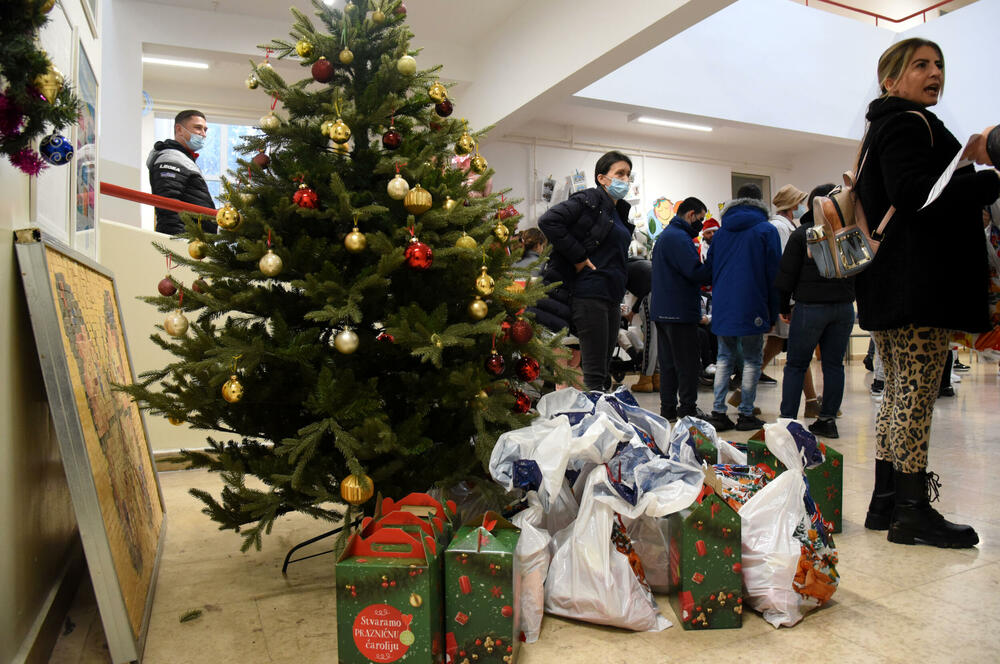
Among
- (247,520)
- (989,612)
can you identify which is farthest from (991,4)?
(247,520)

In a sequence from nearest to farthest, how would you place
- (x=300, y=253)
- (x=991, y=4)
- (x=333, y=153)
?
1. (x=300, y=253)
2. (x=333, y=153)
3. (x=991, y=4)

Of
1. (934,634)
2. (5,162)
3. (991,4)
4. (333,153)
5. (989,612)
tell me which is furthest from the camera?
(991,4)

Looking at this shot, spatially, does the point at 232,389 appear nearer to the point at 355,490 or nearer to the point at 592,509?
the point at 355,490

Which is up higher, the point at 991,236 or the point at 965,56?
the point at 965,56

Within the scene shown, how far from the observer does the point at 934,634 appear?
1.55 m

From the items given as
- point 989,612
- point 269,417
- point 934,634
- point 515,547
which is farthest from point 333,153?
point 989,612

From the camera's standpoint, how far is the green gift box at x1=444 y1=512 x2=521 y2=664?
141 cm

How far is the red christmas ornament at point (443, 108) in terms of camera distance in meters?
2.05

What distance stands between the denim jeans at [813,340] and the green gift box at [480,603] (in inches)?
105

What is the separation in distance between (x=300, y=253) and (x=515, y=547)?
94cm

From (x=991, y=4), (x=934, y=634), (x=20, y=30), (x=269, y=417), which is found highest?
(x=991, y=4)

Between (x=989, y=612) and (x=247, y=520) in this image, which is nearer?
(x=989, y=612)

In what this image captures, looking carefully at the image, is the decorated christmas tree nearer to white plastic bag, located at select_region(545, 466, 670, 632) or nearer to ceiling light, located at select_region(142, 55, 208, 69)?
white plastic bag, located at select_region(545, 466, 670, 632)

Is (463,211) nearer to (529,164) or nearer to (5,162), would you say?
(5,162)
